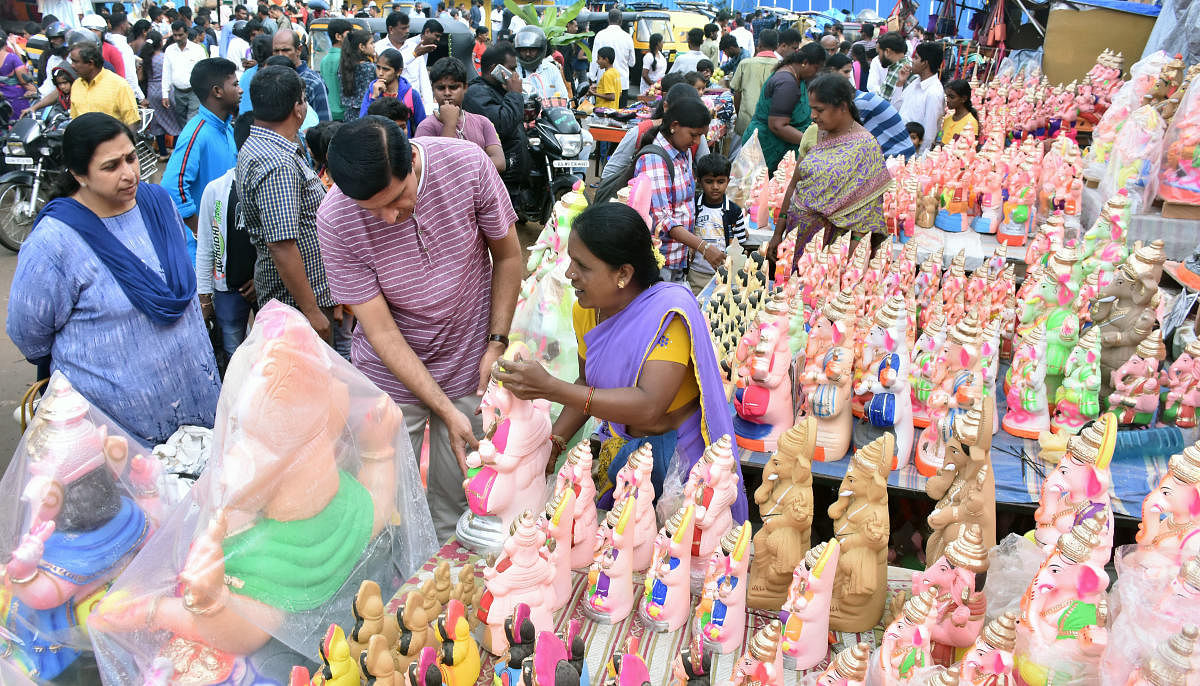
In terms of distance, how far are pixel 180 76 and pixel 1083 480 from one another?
824 cm

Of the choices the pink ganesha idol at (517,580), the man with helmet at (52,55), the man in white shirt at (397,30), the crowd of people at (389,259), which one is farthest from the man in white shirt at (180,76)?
the pink ganesha idol at (517,580)

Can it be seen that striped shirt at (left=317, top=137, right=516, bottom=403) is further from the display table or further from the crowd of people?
the display table

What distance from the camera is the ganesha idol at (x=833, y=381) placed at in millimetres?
2543

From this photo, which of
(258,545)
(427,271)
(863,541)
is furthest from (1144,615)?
(427,271)

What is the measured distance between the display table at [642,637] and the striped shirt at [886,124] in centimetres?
385

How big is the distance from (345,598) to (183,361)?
3.78 feet

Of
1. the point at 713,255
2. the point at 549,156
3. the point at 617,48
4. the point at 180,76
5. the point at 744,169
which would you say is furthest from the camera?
the point at 617,48

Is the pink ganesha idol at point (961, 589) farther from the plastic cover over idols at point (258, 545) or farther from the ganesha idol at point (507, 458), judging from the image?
the plastic cover over idols at point (258, 545)

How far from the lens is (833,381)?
2553 mm

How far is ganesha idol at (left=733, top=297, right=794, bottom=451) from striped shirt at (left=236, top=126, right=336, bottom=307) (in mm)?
1605

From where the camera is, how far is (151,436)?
8.09 feet

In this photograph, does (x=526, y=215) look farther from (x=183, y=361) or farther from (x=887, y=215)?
(x=183, y=361)

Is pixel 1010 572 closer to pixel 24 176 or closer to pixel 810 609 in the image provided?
pixel 810 609

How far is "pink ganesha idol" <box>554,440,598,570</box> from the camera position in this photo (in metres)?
1.85
